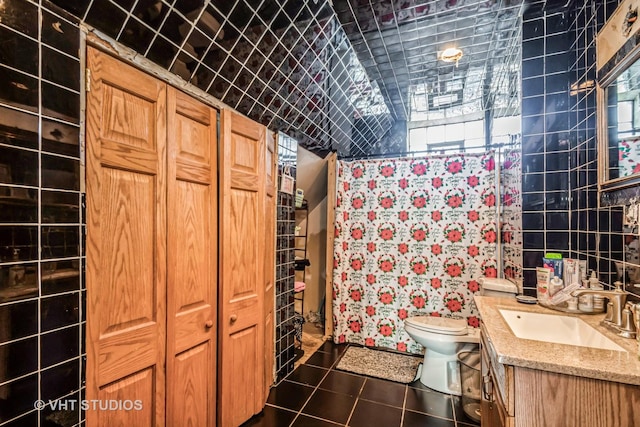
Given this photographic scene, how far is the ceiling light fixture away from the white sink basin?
212 centimetres

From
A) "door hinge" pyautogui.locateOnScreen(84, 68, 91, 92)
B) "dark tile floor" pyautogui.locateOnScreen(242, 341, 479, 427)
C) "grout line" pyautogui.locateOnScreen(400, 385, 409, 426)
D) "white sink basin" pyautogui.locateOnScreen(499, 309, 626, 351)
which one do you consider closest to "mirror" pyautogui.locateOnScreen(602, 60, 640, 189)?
"white sink basin" pyautogui.locateOnScreen(499, 309, 626, 351)

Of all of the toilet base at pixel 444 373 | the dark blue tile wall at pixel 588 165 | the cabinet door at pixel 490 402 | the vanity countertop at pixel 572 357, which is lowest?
the toilet base at pixel 444 373

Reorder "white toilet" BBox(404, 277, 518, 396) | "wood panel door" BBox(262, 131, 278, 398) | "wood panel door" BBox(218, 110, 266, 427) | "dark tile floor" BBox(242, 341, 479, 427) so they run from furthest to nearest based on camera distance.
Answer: "white toilet" BBox(404, 277, 518, 396), "wood panel door" BBox(262, 131, 278, 398), "dark tile floor" BBox(242, 341, 479, 427), "wood panel door" BBox(218, 110, 266, 427)

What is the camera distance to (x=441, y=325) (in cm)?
229

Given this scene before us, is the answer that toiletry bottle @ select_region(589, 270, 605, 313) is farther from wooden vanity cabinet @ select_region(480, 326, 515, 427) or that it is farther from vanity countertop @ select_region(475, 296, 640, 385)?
wooden vanity cabinet @ select_region(480, 326, 515, 427)

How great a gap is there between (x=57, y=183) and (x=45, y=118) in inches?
8.0

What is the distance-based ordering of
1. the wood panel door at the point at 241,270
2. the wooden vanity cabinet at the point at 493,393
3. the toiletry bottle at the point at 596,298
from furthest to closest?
the wood panel door at the point at 241,270, the toiletry bottle at the point at 596,298, the wooden vanity cabinet at the point at 493,393

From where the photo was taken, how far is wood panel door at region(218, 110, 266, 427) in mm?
1628

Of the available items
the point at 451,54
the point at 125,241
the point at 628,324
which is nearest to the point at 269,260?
the point at 125,241

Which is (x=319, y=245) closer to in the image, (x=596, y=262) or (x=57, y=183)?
(x=596, y=262)

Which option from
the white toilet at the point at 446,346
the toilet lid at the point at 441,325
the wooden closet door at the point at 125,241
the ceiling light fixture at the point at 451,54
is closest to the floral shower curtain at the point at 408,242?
the toilet lid at the point at 441,325

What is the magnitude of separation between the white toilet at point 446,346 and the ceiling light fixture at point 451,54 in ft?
6.20

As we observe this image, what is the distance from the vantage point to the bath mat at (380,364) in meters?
2.40

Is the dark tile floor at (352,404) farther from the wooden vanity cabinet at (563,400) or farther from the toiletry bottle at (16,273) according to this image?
the toiletry bottle at (16,273)
